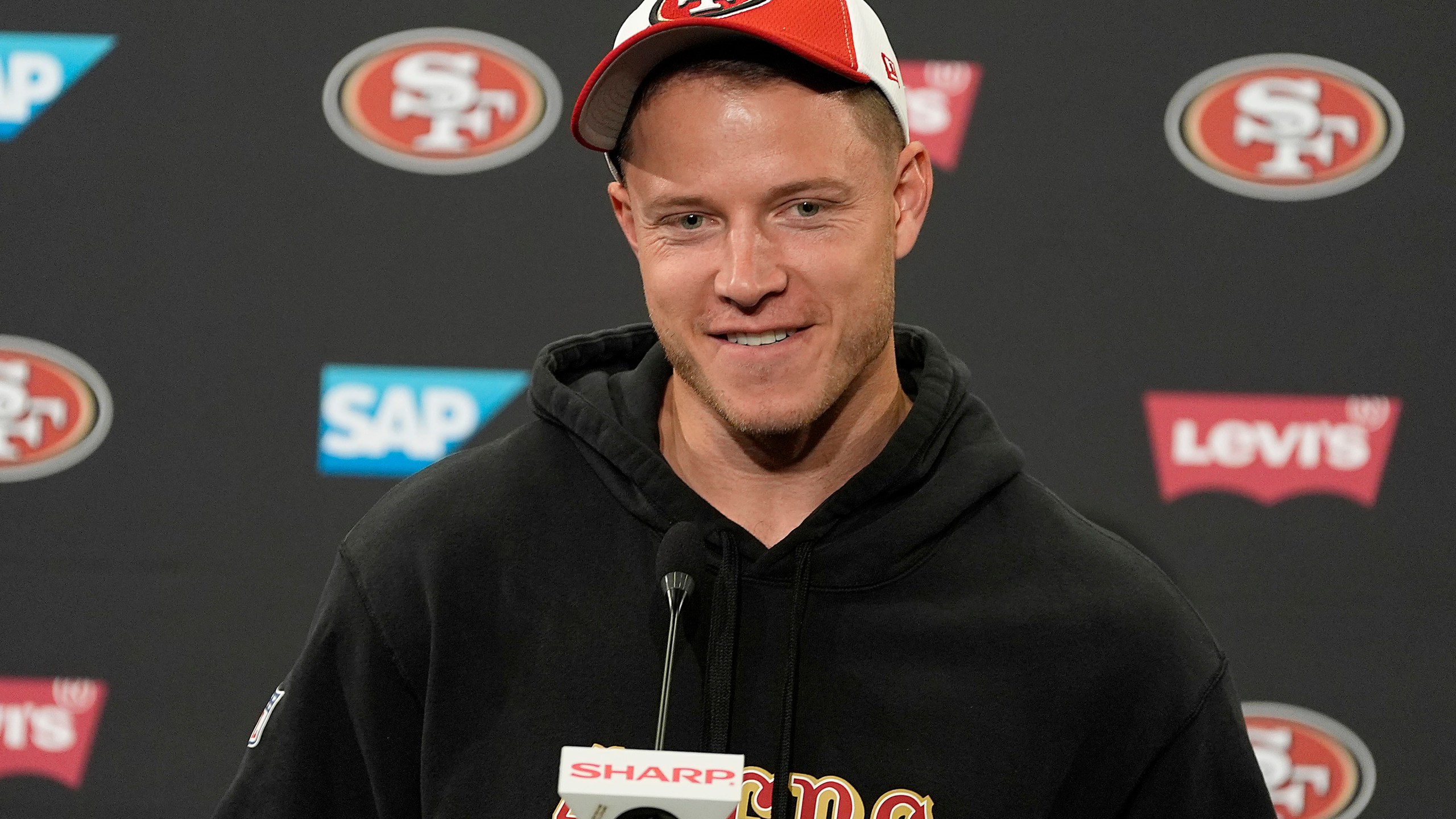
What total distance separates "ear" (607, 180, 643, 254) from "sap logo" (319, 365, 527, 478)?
73 centimetres

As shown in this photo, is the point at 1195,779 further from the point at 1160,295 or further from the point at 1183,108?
the point at 1183,108

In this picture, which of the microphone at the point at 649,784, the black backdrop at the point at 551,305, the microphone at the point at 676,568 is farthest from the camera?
the black backdrop at the point at 551,305

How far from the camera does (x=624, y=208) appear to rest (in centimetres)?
120

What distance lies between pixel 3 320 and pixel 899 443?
55.6 inches

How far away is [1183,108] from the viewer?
1853 mm

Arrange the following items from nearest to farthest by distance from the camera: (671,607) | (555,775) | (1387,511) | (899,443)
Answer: (671,607)
(555,775)
(899,443)
(1387,511)

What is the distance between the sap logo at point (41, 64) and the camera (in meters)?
1.90

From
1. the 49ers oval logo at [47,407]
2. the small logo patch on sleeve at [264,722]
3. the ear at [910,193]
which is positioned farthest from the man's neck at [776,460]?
the 49ers oval logo at [47,407]

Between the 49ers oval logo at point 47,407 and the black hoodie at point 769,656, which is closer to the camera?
the black hoodie at point 769,656

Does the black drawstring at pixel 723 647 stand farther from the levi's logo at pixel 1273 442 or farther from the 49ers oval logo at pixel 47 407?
the 49ers oval logo at pixel 47 407

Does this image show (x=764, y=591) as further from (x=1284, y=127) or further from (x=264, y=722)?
(x=1284, y=127)

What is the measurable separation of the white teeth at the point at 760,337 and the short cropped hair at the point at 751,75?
18 cm

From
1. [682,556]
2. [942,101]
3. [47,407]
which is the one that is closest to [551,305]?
[942,101]

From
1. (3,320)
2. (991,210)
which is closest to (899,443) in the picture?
(991,210)
